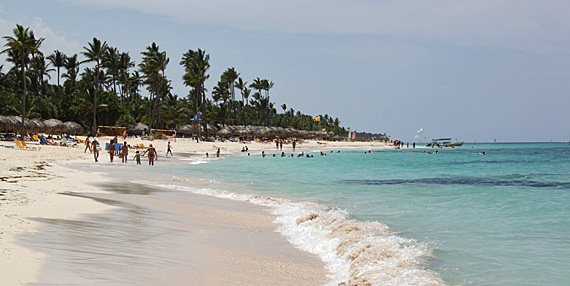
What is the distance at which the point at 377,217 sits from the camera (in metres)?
9.73

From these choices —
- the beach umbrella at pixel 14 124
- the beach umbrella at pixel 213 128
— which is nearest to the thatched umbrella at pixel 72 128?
the beach umbrella at pixel 14 124

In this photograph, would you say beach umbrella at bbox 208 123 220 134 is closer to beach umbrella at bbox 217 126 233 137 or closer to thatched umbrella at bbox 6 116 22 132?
beach umbrella at bbox 217 126 233 137

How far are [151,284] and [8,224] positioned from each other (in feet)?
9.38

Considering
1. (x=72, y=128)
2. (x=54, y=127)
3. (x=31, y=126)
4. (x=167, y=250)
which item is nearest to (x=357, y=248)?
(x=167, y=250)

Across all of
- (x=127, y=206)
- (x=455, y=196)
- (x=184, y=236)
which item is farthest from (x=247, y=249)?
(x=455, y=196)

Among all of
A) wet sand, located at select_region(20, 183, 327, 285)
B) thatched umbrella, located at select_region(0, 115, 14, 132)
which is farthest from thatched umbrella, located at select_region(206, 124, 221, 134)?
wet sand, located at select_region(20, 183, 327, 285)

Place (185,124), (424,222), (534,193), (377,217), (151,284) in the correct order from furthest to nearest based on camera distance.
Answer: (185,124)
(534,193)
(377,217)
(424,222)
(151,284)

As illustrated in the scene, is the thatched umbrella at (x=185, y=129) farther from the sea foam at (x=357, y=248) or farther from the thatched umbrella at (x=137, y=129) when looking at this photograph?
the sea foam at (x=357, y=248)

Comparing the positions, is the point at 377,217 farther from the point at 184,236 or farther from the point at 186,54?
the point at 186,54

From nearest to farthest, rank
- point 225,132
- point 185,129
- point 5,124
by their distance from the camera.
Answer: point 5,124 → point 185,129 → point 225,132

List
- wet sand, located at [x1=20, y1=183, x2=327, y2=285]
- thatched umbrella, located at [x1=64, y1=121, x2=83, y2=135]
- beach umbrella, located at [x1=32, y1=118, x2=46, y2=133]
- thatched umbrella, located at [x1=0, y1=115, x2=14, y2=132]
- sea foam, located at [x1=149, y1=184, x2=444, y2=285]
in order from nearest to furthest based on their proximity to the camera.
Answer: wet sand, located at [x1=20, y1=183, x2=327, y2=285] → sea foam, located at [x1=149, y1=184, x2=444, y2=285] → thatched umbrella, located at [x1=0, y1=115, x2=14, y2=132] → beach umbrella, located at [x1=32, y1=118, x2=46, y2=133] → thatched umbrella, located at [x1=64, y1=121, x2=83, y2=135]

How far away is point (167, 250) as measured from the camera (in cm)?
575

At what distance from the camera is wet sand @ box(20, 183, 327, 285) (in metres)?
4.35

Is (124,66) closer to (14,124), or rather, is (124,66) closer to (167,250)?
(14,124)
